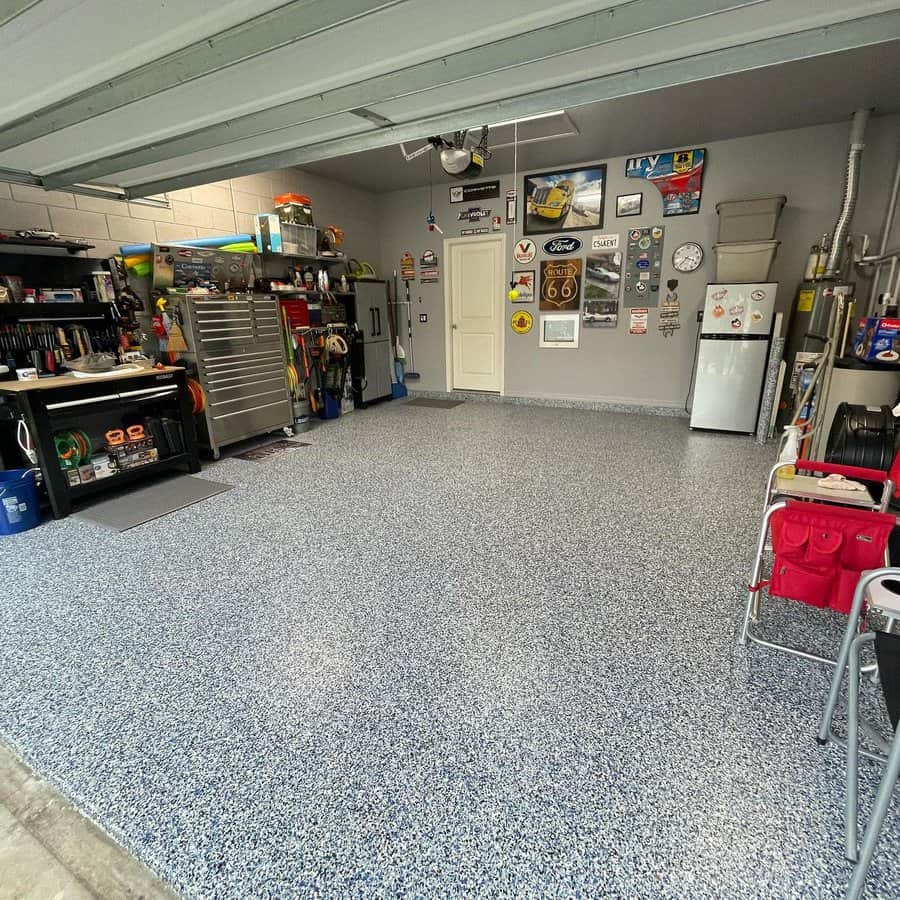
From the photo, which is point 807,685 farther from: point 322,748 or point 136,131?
point 136,131

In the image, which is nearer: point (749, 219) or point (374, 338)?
point (749, 219)

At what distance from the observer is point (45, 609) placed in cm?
211

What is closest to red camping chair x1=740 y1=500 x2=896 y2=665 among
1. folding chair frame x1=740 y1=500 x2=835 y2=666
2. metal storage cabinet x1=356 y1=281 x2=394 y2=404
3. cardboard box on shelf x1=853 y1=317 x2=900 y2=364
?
folding chair frame x1=740 y1=500 x2=835 y2=666

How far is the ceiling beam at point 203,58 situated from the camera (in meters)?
1.44

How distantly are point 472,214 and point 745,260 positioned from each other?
327 cm

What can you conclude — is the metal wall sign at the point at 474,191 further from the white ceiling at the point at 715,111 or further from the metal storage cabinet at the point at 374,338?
the metal storage cabinet at the point at 374,338

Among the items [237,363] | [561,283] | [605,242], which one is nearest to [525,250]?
[561,283]

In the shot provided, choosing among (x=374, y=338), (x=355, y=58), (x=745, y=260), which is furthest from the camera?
(x=374, y=338)

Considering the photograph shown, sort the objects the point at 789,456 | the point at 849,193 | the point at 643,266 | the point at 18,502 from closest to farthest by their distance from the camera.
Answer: the point at 789,456 → the point at 18,502 → the point at 849,193 → the point at 643,266

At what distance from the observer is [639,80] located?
192cm

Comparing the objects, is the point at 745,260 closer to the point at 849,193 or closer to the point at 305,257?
the point at 849,193

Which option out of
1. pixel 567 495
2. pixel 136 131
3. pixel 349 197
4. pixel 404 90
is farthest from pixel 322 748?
pixel 349 197

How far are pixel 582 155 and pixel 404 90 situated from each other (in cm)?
379

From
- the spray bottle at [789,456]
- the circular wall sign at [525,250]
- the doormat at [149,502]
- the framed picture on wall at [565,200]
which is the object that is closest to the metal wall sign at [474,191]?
the framed picture on wall at [565,200]
